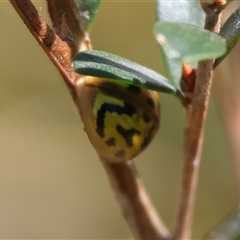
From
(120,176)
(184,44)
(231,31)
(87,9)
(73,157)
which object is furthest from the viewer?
(73,157)

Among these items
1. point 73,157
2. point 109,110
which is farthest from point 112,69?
point 73,157

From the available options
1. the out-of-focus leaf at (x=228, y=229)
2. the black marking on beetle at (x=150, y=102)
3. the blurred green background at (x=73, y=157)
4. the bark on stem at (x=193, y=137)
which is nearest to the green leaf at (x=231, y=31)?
the bark on stem at (x=193, y=137)

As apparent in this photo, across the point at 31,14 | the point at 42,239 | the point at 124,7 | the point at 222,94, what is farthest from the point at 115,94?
the point at 124,7

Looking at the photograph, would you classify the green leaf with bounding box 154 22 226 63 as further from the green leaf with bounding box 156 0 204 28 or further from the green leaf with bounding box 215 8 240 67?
the green leaf with bounding box 156 0 204 28

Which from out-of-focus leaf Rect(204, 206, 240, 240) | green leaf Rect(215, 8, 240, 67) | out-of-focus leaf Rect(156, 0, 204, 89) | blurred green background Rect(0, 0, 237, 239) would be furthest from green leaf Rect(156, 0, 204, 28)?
blurred green background Rect(0, 0, 237, 239)

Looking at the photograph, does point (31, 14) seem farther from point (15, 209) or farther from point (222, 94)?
point (15, 209)

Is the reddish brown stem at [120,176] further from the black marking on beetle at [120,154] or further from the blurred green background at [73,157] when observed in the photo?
the blurred green background at [73,157]

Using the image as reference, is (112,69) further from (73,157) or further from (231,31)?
(73,157)
